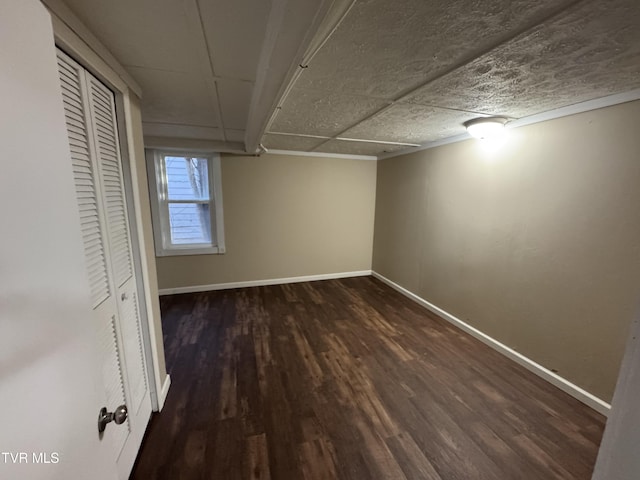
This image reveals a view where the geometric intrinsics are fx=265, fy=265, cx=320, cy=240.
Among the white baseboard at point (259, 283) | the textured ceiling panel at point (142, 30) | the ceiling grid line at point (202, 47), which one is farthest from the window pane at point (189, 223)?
the textured ceiling panel at point (142, 30)

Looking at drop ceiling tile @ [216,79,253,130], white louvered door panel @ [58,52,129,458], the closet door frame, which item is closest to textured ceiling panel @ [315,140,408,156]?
drop ceiling tile @ [216,79,253,130]

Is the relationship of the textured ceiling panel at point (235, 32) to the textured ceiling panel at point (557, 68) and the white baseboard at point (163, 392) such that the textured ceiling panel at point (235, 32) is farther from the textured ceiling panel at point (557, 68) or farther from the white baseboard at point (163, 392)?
the white baseboard at point (163, 392)

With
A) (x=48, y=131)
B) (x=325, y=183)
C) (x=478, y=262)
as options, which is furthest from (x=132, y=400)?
(x=325, y=183)

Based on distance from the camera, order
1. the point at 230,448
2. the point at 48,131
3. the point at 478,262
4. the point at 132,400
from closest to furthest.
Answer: the point at 48,131, the point at 132,400, the point at 230,448, the point at 478,262

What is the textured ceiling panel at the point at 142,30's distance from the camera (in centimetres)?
97

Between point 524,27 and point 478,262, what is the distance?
2114 millimetres

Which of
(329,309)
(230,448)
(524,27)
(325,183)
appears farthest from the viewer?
(325,183)

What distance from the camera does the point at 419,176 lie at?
11.3 ft

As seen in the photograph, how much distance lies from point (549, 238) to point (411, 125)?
1.43 meters

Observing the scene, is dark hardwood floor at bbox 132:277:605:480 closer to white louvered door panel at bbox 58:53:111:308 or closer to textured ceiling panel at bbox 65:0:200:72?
white louvered door panel at bbox 58:53:111:308

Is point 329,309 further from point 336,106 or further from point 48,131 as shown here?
point 48,131

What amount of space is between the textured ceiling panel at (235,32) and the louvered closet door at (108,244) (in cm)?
55

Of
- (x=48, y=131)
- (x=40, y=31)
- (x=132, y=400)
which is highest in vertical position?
(x=40, y=31)

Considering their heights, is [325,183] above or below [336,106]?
below
